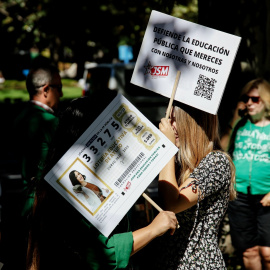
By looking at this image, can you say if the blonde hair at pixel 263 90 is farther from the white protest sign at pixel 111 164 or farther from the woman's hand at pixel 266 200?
the white protest sign at pixel 111 164

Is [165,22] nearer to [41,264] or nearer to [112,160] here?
[112,160]

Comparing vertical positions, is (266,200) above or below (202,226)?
below

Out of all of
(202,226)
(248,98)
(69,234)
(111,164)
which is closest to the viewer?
(69,234)

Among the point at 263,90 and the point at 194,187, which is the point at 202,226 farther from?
the point at 263,90

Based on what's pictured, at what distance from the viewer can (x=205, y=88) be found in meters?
2.29

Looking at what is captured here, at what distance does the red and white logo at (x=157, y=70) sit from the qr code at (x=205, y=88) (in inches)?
8.4

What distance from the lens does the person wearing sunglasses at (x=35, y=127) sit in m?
3.42

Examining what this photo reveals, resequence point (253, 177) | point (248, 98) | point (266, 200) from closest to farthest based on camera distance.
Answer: point (266, 200) → point (253, 177) → point (248, 98)

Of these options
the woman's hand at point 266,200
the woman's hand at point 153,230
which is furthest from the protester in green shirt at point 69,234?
the woman's hand at point 266,200

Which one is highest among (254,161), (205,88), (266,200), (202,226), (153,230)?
(205,88)

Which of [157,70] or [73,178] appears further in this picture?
[157,70]

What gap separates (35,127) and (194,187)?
1.77m

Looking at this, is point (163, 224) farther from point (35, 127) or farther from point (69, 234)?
point (35, 127)

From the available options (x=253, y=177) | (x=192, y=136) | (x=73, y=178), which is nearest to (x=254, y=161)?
(x=253, y=177)
